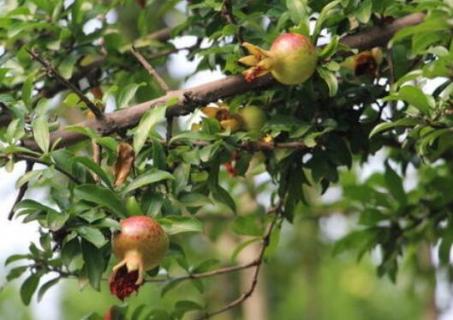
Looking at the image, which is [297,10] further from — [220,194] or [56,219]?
[56,219]

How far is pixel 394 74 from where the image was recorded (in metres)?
1.48

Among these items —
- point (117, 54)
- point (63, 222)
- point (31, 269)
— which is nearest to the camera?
point (63, 222)

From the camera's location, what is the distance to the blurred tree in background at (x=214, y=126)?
127cm

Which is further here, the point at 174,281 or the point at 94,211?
the point at 174,281

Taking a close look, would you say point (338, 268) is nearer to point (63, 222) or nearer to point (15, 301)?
point (15, 301)

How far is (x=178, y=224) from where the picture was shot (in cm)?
124

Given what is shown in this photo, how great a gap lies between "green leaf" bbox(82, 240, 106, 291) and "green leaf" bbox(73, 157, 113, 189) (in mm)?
83

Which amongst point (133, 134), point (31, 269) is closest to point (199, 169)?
point (133, 134)

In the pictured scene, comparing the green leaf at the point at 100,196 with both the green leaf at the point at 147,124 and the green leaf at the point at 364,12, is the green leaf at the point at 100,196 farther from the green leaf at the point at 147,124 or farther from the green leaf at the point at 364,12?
the green leaf at the point at 364,12

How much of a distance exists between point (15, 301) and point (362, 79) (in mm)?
3491

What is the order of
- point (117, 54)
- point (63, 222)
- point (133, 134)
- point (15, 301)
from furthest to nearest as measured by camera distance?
point (15, 301)
point (117, 54)
point (133, 134)
point (63, 222)

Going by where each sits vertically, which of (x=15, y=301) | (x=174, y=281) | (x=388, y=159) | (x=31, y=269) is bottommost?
(x=15, y=301)

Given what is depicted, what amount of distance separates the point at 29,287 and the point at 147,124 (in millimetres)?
414

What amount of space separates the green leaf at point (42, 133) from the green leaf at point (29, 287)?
1.12ft
